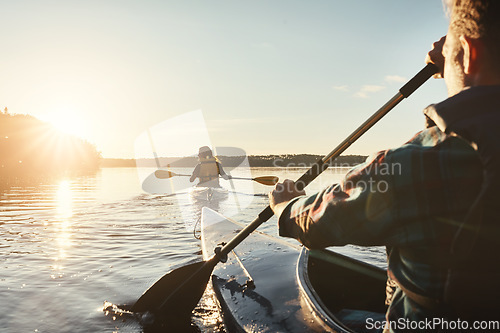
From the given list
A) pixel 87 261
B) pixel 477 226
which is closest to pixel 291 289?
pixel 477 226

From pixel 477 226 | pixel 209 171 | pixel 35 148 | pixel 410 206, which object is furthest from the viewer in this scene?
pixel 35 148

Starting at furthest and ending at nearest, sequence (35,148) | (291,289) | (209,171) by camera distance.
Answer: (35,148)
(209,171)
(291,289)

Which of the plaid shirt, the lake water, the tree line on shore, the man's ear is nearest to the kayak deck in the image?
the lake water

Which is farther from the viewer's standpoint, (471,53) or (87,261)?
(87,261)

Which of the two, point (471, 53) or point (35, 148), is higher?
point (35, 148)

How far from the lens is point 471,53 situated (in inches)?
47.8

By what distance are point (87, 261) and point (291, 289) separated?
5497 mm

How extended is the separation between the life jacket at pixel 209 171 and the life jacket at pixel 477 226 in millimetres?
15316

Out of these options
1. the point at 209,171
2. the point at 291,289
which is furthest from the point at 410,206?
the point at 209,171

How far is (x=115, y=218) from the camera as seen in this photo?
12.8 m

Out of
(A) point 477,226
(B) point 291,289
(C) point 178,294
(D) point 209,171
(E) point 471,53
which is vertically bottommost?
(C) point 178,294

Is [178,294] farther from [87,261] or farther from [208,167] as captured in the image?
[208,167]

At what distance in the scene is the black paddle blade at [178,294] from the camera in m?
4.41

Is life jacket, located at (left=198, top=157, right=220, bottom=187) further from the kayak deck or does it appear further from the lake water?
the kayak deck
